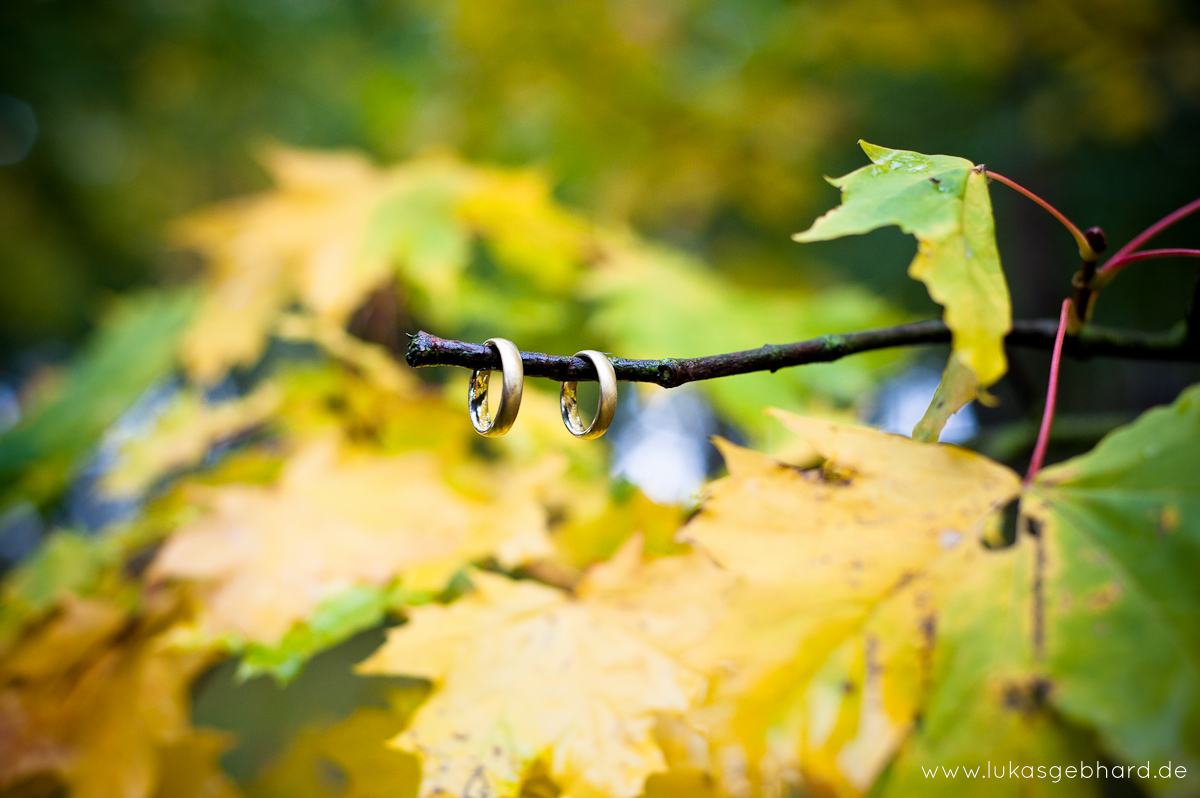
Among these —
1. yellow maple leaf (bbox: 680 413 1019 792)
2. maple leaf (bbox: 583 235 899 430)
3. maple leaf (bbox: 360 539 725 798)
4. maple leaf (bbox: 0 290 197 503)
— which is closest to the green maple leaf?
Result: yellow maple leaf (bbox: 680 413 1019 792)

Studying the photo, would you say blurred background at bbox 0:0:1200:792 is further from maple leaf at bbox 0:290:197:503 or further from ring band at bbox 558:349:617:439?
ring band at bbox 558:349:617:439

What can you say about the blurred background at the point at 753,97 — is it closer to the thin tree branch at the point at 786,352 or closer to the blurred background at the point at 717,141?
the blurred background at the point at 717,141

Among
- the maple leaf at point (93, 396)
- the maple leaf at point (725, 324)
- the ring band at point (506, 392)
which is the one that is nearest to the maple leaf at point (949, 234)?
the ring band at point (506, 392)

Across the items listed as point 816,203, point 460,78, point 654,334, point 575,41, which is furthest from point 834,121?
point 654,334

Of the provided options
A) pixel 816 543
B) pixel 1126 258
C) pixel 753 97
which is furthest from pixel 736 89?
pixel 816 543

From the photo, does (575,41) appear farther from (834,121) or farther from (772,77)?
(834,121)

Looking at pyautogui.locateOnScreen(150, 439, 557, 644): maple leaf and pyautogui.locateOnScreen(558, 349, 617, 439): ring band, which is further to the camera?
pyautogui.locateOnScreen(150, 439, 557, 644): maple leaf

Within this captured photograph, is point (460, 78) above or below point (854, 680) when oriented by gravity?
above

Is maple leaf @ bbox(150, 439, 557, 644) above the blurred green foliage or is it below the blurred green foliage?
below
